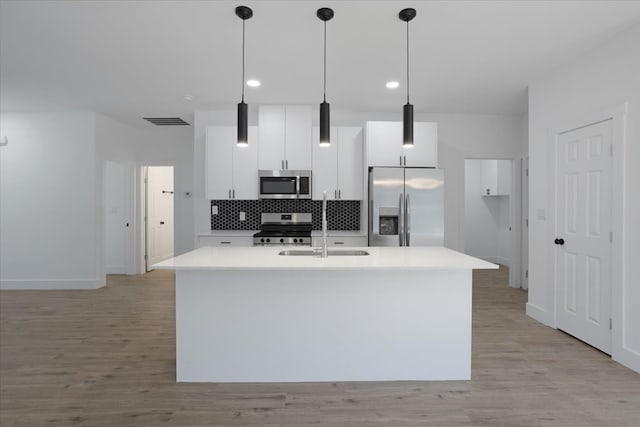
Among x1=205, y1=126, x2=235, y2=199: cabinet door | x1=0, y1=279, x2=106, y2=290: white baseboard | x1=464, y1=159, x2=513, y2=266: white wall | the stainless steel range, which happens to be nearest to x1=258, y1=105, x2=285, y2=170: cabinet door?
x1=205, y1=126, x2=235, y2=199: cabinet door

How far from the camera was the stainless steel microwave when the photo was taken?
499 cm

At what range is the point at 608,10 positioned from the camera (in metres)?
2.65

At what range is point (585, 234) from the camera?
3361 millimetres

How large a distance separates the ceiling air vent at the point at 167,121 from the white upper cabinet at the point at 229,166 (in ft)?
3.93

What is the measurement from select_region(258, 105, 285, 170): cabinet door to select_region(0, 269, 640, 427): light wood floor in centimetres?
243

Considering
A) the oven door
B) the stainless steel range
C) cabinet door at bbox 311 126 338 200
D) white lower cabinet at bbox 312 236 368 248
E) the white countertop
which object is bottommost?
white lower cabinet at bbox 312 236 368 248

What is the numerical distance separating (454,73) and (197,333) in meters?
3.48

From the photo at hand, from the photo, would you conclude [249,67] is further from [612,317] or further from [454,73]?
[612,317]

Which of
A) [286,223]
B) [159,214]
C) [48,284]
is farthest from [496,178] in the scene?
[48,284]

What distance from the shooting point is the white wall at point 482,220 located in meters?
7.64

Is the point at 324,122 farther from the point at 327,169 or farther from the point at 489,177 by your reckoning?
the point at 489,177

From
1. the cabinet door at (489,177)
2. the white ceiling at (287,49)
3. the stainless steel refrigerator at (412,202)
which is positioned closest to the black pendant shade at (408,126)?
the white ceiling at (287,49)

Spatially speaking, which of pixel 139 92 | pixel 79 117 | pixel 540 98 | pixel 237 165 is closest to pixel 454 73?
pixel 540 98

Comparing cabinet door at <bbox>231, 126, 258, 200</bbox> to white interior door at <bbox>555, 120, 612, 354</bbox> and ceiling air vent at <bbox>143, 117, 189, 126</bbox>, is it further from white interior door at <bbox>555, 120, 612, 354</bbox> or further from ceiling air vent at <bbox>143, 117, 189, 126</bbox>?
white interior door at <bbox>555, 120, 612, 354</bbox>
